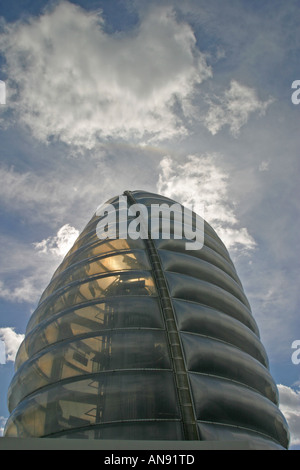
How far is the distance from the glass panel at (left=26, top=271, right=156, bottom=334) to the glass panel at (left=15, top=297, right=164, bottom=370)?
475mm

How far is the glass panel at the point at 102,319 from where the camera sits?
40.3 feet

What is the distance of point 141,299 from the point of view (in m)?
13.0

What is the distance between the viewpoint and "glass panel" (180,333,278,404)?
38.3 feet

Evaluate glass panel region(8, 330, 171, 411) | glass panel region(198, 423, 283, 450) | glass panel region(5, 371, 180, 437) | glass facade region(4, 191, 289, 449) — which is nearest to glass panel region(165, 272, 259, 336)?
glass facade region(4, 191, 289, 449)

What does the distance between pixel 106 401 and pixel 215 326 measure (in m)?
5.09

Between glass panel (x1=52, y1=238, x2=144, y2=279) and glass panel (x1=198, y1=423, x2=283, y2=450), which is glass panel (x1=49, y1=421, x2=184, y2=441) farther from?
glass panel (x1=52, y1=238, x2=144, y2=279)

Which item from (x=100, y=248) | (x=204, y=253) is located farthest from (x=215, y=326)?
(x=100, y=248)

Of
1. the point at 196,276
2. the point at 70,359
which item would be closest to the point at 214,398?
the point at 70,359

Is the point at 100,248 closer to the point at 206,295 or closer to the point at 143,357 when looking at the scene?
the point at 206,295

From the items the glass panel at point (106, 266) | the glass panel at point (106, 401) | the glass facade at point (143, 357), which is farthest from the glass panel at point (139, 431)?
the glass panel at point (106, 266)

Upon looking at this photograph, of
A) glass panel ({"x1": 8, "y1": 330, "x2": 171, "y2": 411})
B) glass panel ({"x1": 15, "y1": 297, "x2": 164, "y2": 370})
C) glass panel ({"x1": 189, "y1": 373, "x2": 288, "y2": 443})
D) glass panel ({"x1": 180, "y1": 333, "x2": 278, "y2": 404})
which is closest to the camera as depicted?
glass panel ({"x1": 189, "y1": 373, "x2": 288, "y2": 443})

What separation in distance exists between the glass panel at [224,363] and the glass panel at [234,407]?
0.34 meters
